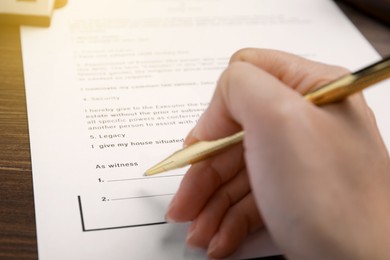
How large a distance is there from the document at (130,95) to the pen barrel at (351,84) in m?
0.13

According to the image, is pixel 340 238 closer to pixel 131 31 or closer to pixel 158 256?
pixel 158 256

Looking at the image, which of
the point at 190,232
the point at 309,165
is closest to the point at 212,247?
the point at 190,232

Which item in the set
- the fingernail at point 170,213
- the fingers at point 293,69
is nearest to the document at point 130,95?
the fingernail at point 170,213

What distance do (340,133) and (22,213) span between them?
238mm

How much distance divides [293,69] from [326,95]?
0.07 meters

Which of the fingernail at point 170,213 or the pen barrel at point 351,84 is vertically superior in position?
the pen barrel at point 351,84

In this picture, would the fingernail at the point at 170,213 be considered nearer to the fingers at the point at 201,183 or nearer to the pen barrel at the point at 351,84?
the fingers at the point at 201,183

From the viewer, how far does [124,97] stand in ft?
1.74

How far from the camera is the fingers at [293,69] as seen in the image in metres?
0.40

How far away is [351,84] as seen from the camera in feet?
1.09

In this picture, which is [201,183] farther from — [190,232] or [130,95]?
[130,95]

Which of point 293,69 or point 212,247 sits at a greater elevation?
point 293,69

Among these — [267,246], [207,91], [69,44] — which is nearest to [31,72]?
[69,44]

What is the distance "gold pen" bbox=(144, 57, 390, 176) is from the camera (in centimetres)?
33
